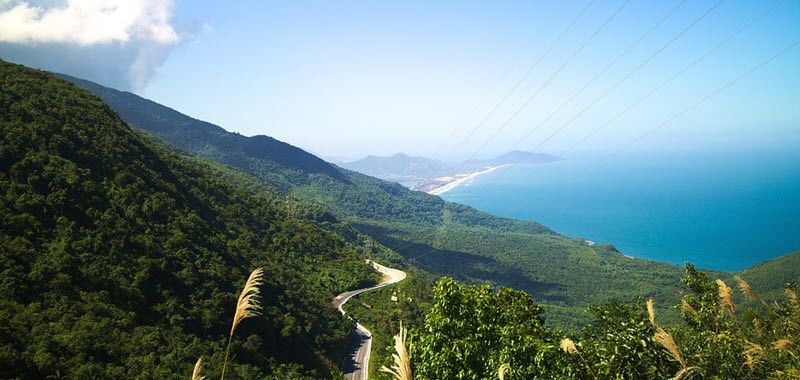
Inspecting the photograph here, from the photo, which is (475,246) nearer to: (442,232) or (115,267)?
(442,232)

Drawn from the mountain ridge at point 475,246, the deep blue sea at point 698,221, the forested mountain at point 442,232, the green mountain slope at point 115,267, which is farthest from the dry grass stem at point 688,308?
the deep blue sea at point 698,221

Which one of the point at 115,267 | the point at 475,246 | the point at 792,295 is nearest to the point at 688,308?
the point at 792,295

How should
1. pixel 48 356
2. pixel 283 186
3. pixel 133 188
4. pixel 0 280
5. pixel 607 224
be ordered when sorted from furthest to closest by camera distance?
pixel 607 224
pixel 283 186
pixel 133 188
pixel 0 280
pixel 48 356

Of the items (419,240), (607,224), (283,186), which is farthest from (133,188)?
(607,224)

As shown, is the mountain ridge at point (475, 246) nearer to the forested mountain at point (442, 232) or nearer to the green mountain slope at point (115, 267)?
the forested mountain at point (442, 232)

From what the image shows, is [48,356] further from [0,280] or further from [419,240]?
[419,240]
